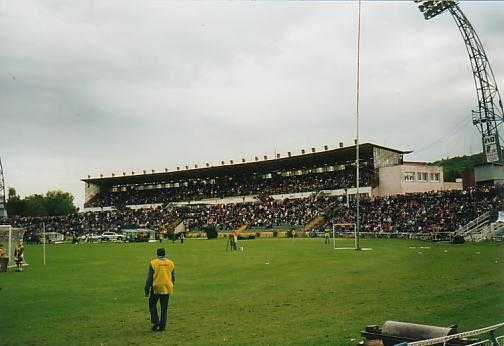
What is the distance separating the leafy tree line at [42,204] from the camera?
516 ft

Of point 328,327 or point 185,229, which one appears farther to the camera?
point 185,229

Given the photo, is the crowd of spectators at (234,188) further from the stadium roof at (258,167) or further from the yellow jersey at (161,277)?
the yellow jersey at (161,277)

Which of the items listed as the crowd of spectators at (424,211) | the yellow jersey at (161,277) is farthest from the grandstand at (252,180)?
the yellow jersey at (161,277)

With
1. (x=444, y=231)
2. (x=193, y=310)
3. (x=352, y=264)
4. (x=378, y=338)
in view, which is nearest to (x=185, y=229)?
(x=444, y=231)

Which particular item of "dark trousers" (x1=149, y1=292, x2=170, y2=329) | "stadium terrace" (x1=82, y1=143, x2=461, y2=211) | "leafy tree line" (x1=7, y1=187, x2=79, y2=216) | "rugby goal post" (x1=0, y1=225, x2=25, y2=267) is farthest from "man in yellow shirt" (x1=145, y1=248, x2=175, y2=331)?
"leafy tree line" (x1=7, y1=187, x2=79, y2=216)

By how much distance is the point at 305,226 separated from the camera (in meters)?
67.6

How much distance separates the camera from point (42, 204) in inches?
6688

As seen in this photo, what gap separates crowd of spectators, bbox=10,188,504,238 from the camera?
51562mm

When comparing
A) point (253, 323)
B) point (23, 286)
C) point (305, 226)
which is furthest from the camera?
point (305, 226)

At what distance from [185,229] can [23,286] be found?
62702mm

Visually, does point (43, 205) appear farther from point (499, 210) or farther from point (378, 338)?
point (378, 338)

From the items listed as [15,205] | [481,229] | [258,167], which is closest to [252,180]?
[258,167]

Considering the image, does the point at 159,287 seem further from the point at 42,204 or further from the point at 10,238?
the point at 42,204

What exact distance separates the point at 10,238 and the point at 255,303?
18.6m
